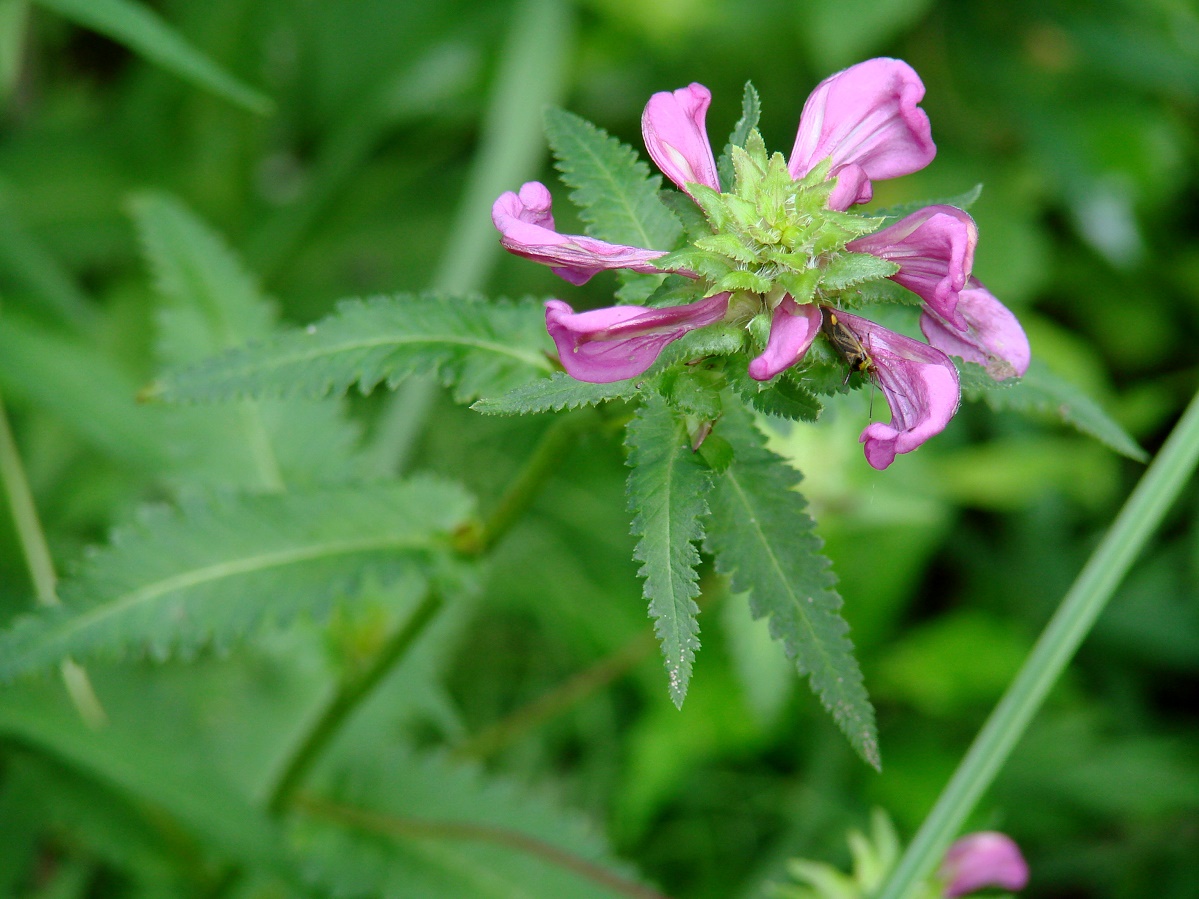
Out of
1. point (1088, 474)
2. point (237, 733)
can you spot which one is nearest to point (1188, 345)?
point (1088, 474)

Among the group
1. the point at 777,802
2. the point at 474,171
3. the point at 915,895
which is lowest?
the point at 915,895

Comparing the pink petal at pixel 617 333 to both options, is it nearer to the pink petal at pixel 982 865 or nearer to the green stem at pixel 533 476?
the green stem at pixel 533 476

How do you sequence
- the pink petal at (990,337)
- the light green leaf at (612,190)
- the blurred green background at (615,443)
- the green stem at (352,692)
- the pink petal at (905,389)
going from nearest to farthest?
the pink petal at (905,389) < the pink petal at (990,337) < the light green leaf at (612,190) < the green stem at (352,692) < the blurred green background at (615,443)

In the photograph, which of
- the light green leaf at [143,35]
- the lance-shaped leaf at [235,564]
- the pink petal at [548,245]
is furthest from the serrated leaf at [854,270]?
the light green leaf at [143,35]

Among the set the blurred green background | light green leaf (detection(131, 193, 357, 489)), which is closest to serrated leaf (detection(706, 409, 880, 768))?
light green leaf (detection(131, 193, 357, 489))

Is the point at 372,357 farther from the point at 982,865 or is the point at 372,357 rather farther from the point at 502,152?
the point at 502,152

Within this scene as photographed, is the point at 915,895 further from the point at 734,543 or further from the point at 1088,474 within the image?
the point at 1088,474

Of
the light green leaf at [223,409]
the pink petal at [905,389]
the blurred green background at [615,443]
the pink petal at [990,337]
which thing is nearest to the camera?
the pink petal at [905,389]
